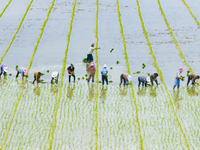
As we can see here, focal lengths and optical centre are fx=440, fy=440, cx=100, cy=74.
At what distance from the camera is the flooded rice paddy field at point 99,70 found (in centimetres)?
1486

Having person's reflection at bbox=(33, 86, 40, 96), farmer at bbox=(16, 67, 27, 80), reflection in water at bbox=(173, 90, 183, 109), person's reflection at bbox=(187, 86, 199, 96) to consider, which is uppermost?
farmer at bbox=(16, 67, 27, 80)

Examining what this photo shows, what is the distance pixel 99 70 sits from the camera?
20719 millimetres

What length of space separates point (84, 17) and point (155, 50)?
21.1 feet

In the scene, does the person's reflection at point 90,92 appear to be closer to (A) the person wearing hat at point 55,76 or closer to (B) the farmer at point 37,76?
(A) the person wearing hat at point 55,76

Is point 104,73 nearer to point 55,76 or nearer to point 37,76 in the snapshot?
point 55,76

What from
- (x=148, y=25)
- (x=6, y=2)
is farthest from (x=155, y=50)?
(x=6, y=2)

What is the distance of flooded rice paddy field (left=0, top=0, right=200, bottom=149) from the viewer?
48.8ft

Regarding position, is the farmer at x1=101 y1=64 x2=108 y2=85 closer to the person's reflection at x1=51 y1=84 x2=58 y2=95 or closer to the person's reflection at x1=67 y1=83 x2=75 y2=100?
the person's reflection at x1=67 y1=83 x2=75 y2=100

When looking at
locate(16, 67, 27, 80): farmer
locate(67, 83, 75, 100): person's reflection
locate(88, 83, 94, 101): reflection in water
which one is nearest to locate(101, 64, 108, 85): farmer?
locate(88, 83, 94, 101): reflection in water

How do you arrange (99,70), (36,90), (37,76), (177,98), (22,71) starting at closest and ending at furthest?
1. (177,98)
2. (36,90)
3. (37,76)
4. (22,71)
5. (99,70)

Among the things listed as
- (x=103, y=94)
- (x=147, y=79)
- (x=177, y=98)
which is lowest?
(x=177, y=98)

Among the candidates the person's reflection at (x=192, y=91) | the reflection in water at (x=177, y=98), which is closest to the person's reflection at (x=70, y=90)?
the reflection in water at (x=177, y=98)

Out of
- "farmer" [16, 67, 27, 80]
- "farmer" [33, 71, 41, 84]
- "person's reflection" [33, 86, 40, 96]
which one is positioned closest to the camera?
"person's reflection" [33, 86, 40, 96]

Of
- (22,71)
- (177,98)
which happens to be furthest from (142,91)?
(22,71)
